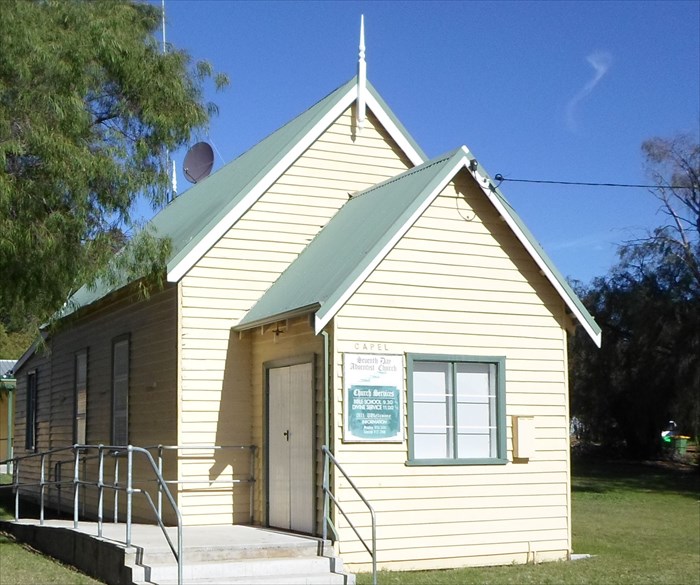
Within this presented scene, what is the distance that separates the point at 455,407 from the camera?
13422 mm

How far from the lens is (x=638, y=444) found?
39406 millimetres

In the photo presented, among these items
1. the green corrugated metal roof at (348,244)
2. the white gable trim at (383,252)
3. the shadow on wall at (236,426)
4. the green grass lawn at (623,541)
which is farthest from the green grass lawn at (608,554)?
the green corrugated metal roof at (348,244)

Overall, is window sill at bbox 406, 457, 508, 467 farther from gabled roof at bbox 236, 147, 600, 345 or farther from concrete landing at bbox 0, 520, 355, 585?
gabled roof at bbox 236, 147, 600, 345

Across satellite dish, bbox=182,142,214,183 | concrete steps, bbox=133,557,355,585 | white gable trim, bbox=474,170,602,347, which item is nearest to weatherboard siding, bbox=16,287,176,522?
concrete steps, bbox=133,557,355,585

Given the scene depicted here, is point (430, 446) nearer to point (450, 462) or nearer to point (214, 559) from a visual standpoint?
point (450, 462)

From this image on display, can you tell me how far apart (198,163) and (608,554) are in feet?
36.8

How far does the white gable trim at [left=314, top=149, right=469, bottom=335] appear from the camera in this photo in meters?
12.3

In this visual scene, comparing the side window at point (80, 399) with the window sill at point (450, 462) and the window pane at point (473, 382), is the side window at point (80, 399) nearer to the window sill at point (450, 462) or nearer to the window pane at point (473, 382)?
the window sill at point (450, 462)

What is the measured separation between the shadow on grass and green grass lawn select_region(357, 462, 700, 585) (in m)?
0.03

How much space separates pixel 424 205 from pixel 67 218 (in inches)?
192

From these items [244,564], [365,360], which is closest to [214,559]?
[244,564]

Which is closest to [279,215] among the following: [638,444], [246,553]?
[246,553]

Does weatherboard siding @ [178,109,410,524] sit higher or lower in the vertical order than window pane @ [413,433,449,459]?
higher

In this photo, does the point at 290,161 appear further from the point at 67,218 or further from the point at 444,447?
the point at 444,447
